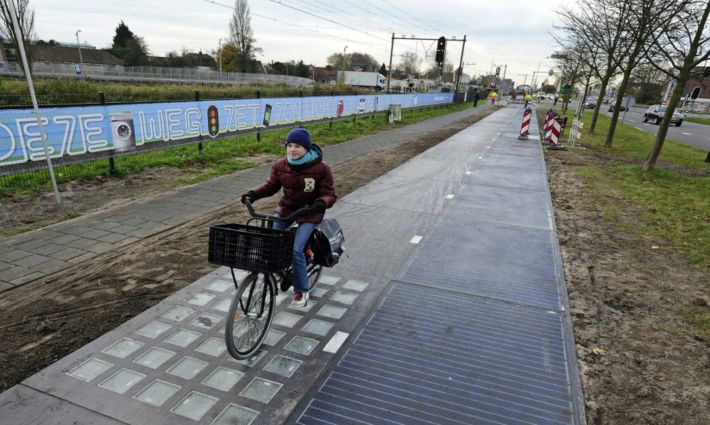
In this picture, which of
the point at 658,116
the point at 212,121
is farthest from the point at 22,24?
the point at 658,116

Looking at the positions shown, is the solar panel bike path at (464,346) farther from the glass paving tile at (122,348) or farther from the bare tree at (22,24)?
the bare tree at (22,24)

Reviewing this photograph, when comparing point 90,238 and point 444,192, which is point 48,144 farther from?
point 444,192

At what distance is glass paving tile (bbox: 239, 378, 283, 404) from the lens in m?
2.99

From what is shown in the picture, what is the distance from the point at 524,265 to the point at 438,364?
2675 millimetres

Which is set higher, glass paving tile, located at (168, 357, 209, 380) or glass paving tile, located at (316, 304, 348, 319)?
glass paving tile, located at (168, 357, 209, 380)

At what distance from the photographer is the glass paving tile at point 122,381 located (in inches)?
118

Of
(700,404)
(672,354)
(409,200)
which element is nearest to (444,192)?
(409,200)

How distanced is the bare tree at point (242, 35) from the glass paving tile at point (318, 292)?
6634cm

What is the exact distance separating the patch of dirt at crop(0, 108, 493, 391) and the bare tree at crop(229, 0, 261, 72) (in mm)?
63899

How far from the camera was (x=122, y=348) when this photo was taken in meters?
3.45

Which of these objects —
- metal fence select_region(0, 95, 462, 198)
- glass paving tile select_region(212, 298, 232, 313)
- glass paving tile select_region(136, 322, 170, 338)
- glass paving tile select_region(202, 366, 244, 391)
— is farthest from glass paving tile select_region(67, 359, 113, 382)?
metal fence select_region(0, 95, 462, 198)

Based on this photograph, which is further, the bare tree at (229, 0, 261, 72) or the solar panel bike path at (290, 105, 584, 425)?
the bare tree at (229, 0, 261, 72)

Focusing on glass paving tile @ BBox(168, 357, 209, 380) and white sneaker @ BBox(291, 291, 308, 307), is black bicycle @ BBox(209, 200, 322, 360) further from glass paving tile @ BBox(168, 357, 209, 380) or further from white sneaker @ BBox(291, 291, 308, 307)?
white sneaker @ BBox(291, 291, 308, 307)

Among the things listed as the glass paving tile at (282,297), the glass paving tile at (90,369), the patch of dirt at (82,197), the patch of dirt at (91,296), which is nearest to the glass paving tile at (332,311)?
the glass paving tile at (282,297)
